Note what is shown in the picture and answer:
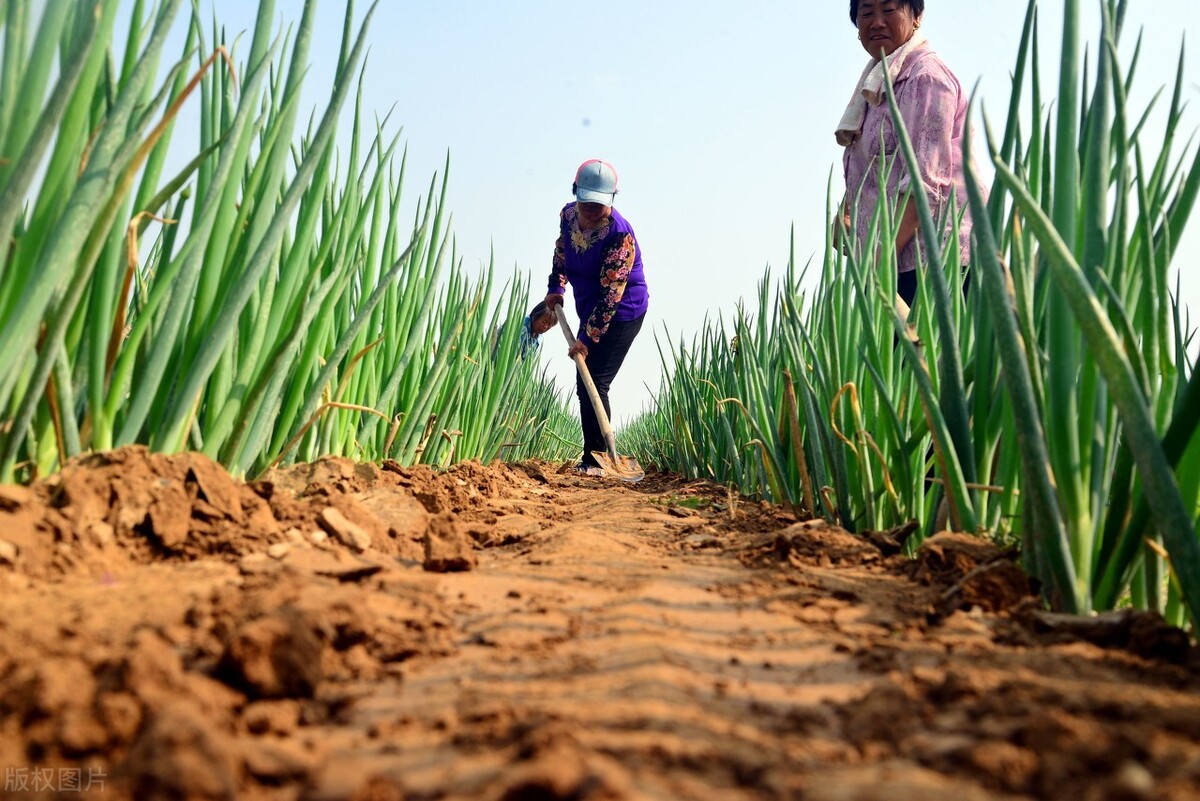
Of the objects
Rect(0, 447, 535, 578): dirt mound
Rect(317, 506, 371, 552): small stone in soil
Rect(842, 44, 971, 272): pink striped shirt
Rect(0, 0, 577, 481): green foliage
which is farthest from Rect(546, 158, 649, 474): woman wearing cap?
Rect(317, 506, 371, 552): small stone in soil

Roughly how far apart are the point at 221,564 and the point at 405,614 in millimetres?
253

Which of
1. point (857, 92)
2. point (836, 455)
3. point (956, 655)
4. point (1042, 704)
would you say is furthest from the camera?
point (857, 92)

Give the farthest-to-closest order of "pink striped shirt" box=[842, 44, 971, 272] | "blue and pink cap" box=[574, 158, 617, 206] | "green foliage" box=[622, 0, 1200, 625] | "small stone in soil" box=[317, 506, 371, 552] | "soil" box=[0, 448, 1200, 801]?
"blue and pink cap" box=[574, 158, 617, 206] < "pink striped shirt" box=[842, 44, 971, 272] < "small stone in soil" box=[317, 506, 371, 552] < "green foliage" box=[622, 0, 1200, 625] < "soil" box=[0, 448, 1200, 801]

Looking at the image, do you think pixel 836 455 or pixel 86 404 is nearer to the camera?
pixel 86 404

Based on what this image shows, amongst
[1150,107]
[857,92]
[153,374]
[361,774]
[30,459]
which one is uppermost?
[857,92]

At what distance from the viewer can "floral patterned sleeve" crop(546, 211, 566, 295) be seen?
14.5ft

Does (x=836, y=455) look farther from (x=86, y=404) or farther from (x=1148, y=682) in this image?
(x=86, y=404)

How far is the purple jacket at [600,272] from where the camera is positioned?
418 cm

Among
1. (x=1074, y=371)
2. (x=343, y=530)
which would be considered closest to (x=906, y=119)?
(x=1074, y=371)

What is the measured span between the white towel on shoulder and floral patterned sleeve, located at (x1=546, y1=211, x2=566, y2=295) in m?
2.14

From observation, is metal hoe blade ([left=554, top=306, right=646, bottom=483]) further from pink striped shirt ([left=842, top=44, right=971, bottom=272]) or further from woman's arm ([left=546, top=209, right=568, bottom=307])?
pink striped shirt ([left=842, top=44, right=971, bottom=272])

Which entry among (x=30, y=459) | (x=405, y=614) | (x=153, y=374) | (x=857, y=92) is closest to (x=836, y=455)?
(x=405, y=614)

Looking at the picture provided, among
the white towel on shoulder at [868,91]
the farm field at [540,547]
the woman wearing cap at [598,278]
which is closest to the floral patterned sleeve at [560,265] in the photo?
the woman wearing cap at [598,278]

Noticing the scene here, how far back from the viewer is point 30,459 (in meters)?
→ 0.92
